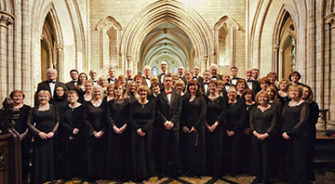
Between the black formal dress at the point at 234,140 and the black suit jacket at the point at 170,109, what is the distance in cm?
79

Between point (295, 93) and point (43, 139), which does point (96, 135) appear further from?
point (295, 93)

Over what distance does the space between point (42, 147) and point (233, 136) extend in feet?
9.39

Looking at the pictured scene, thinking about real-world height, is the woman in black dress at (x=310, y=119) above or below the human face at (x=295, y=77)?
below

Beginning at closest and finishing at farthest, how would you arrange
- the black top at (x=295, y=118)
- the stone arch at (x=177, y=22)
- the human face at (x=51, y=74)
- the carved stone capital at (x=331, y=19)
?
the black top at (x=295, y=118) → the human face at (x=51, y=74) → the carved stone capital at (x=331, y=19) → the stone arch at (x=177, y=22)

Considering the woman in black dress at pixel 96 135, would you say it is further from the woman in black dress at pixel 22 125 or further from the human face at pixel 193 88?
the human face at pixel 193 88

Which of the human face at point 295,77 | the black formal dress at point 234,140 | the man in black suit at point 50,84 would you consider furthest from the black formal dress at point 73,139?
the human face at point 295,77

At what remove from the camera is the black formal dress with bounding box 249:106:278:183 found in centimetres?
264

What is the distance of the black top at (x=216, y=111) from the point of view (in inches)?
113

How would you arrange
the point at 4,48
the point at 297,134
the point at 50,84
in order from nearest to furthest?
the point at 297,134
the point at 50,84
the point at 4,48

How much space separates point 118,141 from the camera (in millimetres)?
2852

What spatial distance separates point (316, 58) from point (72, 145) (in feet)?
18.8

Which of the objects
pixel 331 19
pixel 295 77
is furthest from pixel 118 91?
pixel 331 19

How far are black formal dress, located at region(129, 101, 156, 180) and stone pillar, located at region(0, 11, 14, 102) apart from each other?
338cm

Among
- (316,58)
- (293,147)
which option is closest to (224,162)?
(293,147)
